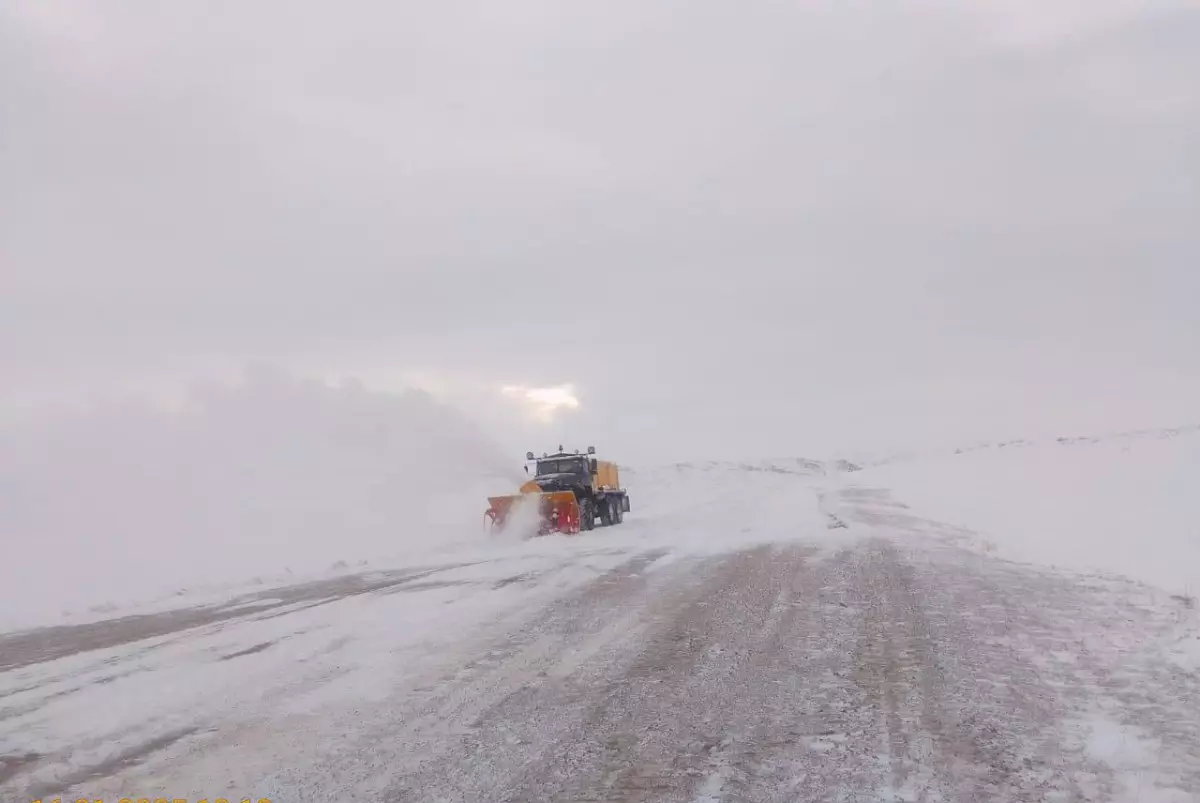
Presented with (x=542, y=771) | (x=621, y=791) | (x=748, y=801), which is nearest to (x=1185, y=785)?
(x=748, y=801)

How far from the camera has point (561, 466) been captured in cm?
2731

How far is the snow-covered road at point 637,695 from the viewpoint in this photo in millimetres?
4789

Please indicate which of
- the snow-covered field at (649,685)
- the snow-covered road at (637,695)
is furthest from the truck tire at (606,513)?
the snow-covered road at (637,695)

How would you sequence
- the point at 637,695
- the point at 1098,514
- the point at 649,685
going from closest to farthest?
the point at 637,695 → the point at 649,685 → the point at 1098,514

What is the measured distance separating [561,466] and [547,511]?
3780mm

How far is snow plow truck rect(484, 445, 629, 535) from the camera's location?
23.5 meters

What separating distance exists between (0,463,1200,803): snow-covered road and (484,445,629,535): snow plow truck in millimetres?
11405

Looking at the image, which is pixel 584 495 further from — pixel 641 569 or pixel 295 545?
pixel 641 569

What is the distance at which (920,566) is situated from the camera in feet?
42.6

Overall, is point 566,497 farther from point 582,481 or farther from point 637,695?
point 637,695
